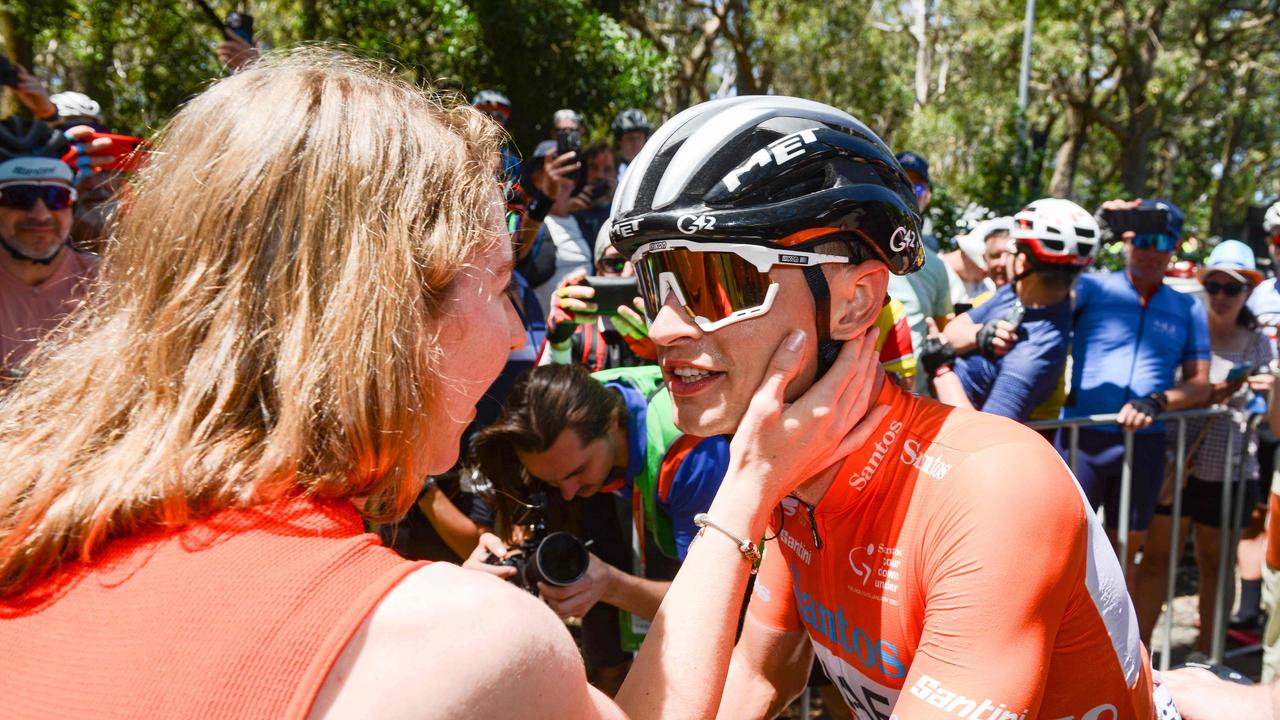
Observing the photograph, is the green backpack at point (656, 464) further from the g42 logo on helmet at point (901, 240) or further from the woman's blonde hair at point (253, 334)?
the woman's blonde hair at point (253, 334)

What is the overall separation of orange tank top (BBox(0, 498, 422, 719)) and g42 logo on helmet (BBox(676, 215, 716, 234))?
1.02 meters

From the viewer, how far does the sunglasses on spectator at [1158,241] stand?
5684 millimetres

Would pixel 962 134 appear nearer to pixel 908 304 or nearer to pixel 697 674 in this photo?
pixel 908 304

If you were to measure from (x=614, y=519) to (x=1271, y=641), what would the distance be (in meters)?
2.68

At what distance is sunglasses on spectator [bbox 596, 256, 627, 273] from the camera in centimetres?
510

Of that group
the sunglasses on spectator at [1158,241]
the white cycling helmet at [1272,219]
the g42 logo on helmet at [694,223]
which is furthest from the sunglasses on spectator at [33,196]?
the white cycling helmet at [1272,219]

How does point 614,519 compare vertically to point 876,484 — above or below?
below

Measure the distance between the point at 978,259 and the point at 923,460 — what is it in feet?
21.3

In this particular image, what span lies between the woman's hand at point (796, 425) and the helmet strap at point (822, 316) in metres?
0.03

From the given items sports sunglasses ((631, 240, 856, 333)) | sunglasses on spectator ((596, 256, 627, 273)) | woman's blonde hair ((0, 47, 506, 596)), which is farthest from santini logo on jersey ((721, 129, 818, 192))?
sunglasses on spectator ((596, 256, 627, 273))

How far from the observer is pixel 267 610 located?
41.3 inches

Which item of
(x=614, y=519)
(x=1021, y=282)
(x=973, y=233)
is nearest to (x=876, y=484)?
(x=614, y=519)

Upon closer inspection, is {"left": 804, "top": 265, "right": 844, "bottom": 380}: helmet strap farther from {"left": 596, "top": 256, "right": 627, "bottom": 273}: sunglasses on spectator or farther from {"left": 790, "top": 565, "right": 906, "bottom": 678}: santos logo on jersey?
{"left": 596, "top": 256, "right": 627, "bottom": 273}: sunglasses on spectator

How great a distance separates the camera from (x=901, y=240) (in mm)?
2084
